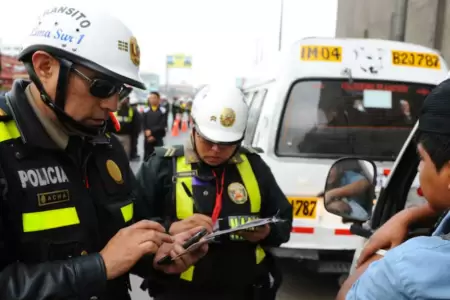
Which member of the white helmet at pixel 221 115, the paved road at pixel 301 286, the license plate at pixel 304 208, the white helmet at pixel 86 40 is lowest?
the paved road at pixel 301 286

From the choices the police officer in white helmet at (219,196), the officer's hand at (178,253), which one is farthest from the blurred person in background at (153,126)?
the officer's hand at (178,253)

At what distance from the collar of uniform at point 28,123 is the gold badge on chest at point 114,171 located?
265mm

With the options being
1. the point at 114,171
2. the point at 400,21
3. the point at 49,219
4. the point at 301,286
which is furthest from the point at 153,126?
the point at 49,219

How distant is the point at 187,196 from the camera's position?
220 cm

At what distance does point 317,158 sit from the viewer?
388 cm

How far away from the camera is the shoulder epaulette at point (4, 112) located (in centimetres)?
139

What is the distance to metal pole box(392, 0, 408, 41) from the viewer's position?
11039 mm

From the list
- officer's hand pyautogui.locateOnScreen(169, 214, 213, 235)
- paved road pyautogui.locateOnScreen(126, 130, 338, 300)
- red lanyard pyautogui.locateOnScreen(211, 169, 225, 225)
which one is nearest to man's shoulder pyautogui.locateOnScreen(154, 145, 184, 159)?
red lanyard pyautogui.locateOnScreen(211, 169, 225, 225)

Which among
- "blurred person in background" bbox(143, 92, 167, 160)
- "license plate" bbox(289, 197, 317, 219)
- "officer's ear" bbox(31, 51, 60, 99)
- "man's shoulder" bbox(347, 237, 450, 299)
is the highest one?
"officer's ear" bbox(31, 51, 60, 99)

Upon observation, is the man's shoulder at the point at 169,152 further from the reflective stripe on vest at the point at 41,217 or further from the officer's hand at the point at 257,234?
the reflective stripe on vest at the point at 41,217

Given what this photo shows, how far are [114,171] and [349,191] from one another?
1012mm

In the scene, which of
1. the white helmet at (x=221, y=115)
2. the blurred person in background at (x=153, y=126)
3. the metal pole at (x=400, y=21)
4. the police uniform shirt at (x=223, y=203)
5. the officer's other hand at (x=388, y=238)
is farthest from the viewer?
the metal pole at (x=400, y=21)

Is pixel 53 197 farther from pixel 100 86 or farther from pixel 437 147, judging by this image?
pixel 437 147

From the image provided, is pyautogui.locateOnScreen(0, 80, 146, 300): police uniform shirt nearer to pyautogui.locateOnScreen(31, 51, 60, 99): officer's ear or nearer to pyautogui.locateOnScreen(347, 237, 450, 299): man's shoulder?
pyautogui.locateOnScreen(31, 51, 60, 99): officer's ear
